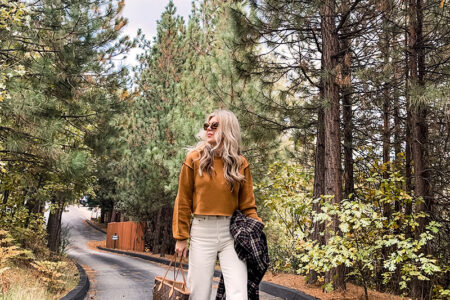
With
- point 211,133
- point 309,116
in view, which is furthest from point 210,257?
point 309,116

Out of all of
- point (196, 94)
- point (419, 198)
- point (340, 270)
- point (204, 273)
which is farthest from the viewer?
point (196, 94)

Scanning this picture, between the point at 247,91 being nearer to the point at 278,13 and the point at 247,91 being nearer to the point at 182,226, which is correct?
the point at 278,13

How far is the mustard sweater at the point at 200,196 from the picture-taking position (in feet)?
9.07

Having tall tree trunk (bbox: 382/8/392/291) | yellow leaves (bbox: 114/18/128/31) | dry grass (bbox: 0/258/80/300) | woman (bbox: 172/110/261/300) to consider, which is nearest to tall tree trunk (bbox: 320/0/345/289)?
tall tree trunk (bbox: 382/8/392/291)

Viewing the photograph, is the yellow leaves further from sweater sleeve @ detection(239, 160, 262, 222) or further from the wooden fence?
the wooden fence

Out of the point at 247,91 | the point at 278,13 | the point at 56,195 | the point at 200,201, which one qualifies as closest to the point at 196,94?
the point at 247,91

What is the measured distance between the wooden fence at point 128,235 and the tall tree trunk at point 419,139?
17.7m

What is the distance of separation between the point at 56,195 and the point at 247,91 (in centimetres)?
587

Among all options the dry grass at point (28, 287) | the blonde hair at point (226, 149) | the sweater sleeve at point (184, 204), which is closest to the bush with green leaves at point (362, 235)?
the blonde hair at point (226, 149)

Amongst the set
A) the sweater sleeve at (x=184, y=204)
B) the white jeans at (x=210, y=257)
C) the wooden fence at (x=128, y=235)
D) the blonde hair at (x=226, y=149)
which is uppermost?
the blonde hair at (x=226, y=149)

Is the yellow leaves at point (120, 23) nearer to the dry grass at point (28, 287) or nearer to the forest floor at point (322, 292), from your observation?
the dry grass at point (28, 287)

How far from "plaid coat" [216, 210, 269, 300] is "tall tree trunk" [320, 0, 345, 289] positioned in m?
3.46

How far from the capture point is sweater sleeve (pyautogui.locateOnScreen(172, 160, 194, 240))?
2791mm

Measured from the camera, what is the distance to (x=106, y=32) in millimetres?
8688
